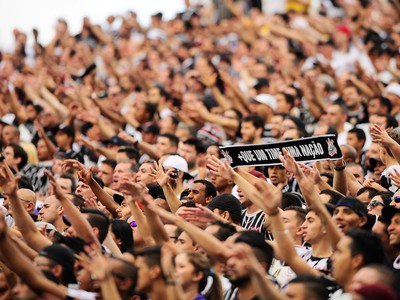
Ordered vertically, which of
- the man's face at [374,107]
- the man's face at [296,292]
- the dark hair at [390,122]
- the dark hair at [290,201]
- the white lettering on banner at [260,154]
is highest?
the man's face at [296,292]

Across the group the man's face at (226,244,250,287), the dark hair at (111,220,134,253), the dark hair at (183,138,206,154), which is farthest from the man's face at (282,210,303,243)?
the dark hair at (183,138,206,154)

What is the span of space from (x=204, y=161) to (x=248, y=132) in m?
0.92

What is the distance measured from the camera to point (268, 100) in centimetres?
1341

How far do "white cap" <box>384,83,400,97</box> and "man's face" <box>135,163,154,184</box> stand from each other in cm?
415

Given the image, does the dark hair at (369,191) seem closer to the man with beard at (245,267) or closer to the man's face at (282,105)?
the man with beard at (245,267)

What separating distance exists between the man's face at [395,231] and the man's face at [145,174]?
10.7 ft

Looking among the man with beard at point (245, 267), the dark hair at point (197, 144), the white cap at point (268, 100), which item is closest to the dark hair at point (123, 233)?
the man with beard at point (245, 267)

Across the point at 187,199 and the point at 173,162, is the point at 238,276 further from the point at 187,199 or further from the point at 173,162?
the point at 173,162

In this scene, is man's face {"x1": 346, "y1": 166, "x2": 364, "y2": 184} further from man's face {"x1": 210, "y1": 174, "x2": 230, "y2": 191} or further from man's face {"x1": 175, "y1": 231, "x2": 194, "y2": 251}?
man's face {"x1": 175, "y1": 231, "x2": 194, "y2": 251}

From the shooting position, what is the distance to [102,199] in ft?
28.2

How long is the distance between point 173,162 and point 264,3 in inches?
520

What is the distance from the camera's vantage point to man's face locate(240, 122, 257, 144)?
11219 millimetres

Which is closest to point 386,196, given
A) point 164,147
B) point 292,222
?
point 292,222

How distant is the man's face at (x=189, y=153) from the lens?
34.6ft
